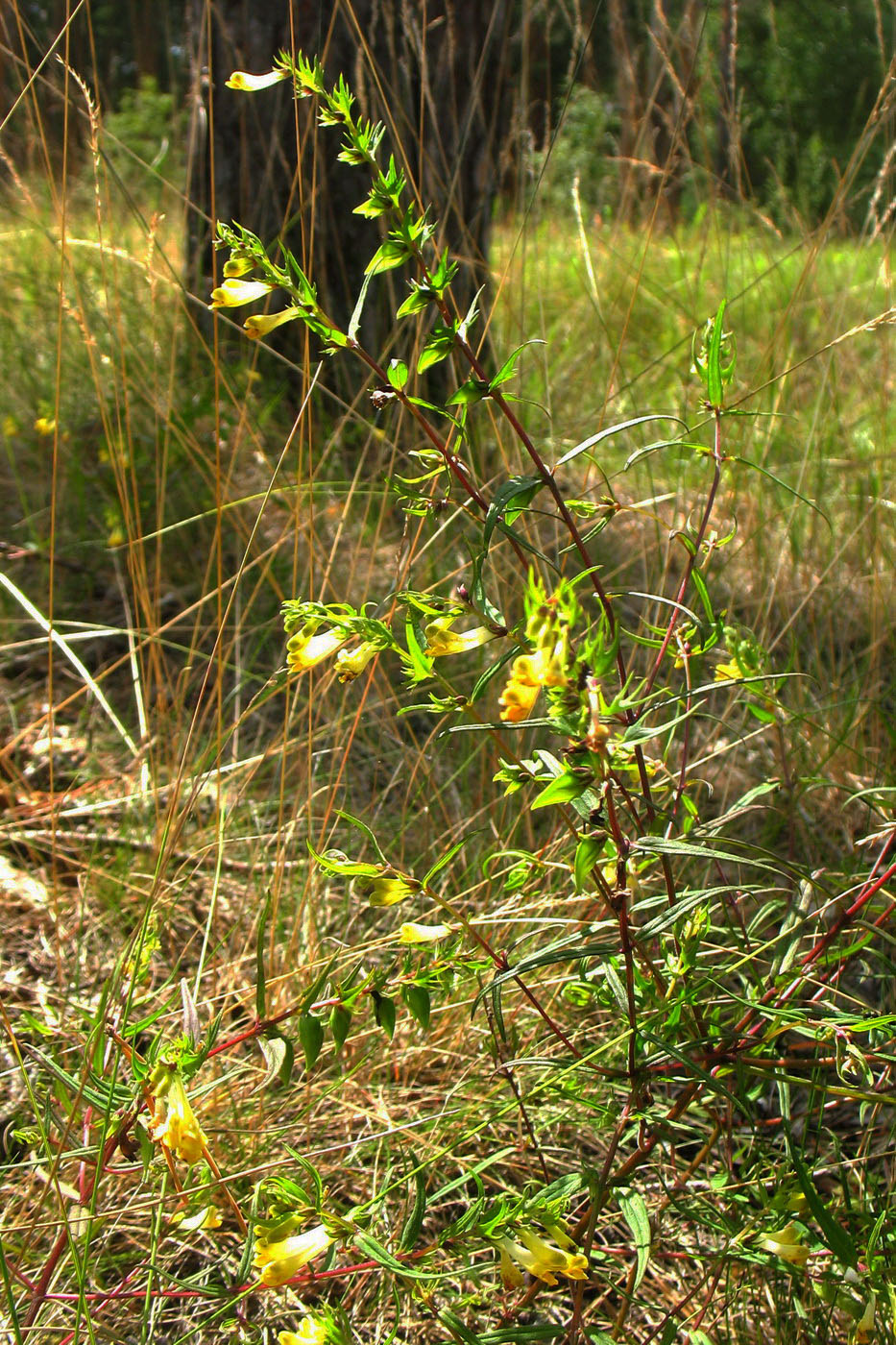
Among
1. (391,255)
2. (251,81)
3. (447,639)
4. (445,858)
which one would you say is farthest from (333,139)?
(445,858)

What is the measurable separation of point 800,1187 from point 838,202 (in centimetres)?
132

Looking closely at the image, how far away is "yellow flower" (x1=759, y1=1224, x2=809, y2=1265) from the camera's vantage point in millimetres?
790

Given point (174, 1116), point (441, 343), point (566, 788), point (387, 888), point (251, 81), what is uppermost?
point (251, 81)

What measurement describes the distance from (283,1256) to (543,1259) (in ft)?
0.59

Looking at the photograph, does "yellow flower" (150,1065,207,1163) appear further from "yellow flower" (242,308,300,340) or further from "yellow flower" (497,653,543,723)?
"yellow flower" (242,308,300,340)

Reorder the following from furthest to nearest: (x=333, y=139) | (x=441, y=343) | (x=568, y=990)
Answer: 1. (x=333, y=139)
2. (x=568, y=990)
3. (x=441, y=343)

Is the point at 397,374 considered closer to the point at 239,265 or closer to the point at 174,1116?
Result: the point at 239,265

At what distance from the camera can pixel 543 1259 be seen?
2.48 feet

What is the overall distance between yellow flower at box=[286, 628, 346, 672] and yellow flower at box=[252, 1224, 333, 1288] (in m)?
0.39

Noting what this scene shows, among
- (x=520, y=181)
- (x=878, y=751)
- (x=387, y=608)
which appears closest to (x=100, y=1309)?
(x=387, y=608)

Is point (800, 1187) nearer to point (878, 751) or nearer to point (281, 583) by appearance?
point (878, 751)

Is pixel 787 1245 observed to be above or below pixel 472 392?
below

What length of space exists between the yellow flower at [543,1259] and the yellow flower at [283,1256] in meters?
0.13

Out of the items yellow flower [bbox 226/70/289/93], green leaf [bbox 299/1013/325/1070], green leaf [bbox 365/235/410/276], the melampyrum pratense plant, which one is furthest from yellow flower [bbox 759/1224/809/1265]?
yellow flower [bbox 226/70/289/93]
